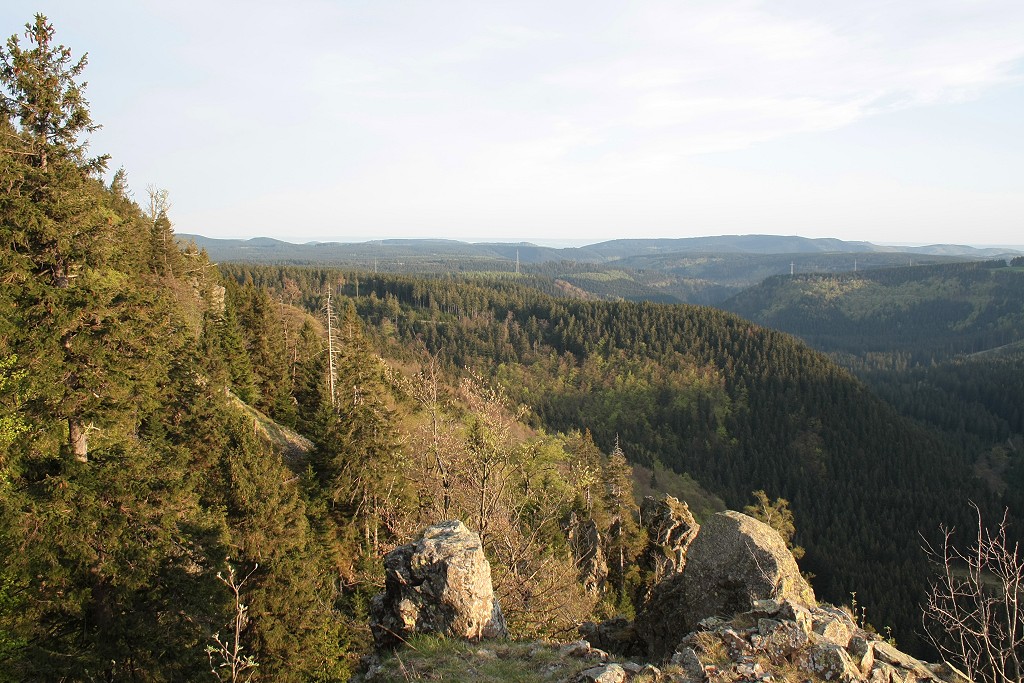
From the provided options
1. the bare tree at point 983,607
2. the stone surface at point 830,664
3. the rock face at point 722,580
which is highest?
the bare tree at point 983,607

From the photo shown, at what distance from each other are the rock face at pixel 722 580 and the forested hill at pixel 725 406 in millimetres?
65544

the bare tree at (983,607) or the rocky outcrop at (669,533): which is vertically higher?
the bare tree at (983,607)

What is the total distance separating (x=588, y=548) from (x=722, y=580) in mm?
18918

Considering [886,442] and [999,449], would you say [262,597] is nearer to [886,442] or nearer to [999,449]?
[886,442]

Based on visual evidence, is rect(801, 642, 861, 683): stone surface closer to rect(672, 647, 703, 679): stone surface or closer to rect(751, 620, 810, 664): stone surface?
rect(751, 620, 810, 664): stone surface

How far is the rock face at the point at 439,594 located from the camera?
12.2m

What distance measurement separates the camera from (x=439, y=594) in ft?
40.6

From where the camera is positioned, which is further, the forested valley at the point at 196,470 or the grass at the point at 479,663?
the forested valley at the point at 196,470

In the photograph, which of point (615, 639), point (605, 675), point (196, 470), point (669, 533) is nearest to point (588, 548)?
point (669, 533)

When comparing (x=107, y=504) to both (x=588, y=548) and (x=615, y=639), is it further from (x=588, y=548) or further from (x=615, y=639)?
(x=588, y=548)

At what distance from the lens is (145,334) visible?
13297 mm

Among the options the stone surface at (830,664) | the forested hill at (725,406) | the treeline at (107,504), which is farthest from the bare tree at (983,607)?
the forested hill at (725,406)

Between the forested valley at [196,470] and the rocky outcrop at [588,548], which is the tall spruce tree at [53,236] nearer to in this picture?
the forested valley at [196,470]

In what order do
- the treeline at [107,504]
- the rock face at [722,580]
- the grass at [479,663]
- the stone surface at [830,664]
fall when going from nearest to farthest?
the stone surface at [830,664]
the grass at [479,663]
the treeline at [107,504]
the rock face at [722,580]
